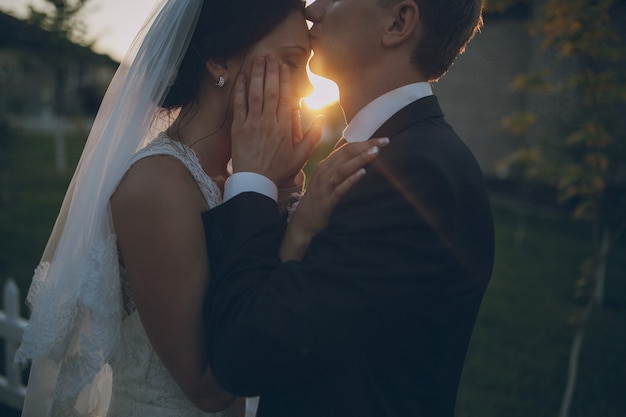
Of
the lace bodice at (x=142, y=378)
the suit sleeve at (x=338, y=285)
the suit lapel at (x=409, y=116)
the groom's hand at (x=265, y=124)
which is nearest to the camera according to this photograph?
the suit sleeve at (x=338, y=285)

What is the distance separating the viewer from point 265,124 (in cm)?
209

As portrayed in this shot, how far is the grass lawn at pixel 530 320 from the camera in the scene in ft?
17.9

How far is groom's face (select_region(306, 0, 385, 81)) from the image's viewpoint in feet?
6.79

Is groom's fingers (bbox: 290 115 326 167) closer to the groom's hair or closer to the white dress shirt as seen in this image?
the white dress shirt

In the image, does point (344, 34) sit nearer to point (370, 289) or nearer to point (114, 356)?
point (370, 289)

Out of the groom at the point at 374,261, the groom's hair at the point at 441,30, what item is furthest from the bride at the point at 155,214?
the groom's hair at the point at 441,30

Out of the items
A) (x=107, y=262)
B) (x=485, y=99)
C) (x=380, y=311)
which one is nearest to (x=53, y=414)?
(x=107, y=262)

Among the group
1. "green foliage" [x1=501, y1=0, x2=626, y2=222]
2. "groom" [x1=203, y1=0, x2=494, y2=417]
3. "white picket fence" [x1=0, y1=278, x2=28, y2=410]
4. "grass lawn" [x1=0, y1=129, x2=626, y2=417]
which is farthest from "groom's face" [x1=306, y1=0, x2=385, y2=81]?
"grass lawn" [x1=0, y1=129, x2=626, y2=417]

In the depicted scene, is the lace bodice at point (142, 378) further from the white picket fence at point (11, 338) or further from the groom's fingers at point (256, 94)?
the white picket fence at point (11, 338)

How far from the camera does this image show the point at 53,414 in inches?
97.3

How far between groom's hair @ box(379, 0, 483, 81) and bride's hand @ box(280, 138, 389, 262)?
44cm

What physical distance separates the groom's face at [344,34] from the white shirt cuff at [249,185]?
55cm

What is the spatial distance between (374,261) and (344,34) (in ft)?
3.14

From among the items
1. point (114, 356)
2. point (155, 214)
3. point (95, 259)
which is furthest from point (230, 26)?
point (114, 356)
